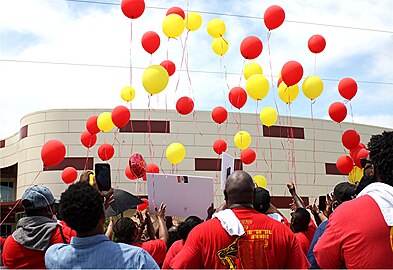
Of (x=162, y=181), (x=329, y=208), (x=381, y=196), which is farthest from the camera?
(x=162, y=181)

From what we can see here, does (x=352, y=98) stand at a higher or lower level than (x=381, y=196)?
higher

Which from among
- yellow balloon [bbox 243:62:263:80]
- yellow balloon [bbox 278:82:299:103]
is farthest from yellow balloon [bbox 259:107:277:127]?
yellow balloon [bbox 243:62:263:80]

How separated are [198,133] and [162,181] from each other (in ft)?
53.8

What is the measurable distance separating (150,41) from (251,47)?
1780 mm

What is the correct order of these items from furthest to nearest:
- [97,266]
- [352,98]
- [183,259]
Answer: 1. [352,98]
2. [183,259]
3. [97,266]

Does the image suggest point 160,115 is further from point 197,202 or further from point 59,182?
point 197,202

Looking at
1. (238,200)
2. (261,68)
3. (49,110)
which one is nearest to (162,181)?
(238,200)

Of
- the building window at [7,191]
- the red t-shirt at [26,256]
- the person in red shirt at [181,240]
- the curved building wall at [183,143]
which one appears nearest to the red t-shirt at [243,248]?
the red t-shirt at [26,256]

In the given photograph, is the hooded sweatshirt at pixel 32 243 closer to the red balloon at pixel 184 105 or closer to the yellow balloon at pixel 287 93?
the red balloon at pixel 184 105

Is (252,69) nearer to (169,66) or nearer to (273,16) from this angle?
(273,16)

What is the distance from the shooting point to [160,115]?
2195 cm

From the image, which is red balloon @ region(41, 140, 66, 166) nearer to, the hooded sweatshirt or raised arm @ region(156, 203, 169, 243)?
raised arm @ region(156, 203, 169, 243)

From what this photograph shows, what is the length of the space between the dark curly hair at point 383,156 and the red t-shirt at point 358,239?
0.19 meters

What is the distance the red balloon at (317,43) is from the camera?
28.6 ft
